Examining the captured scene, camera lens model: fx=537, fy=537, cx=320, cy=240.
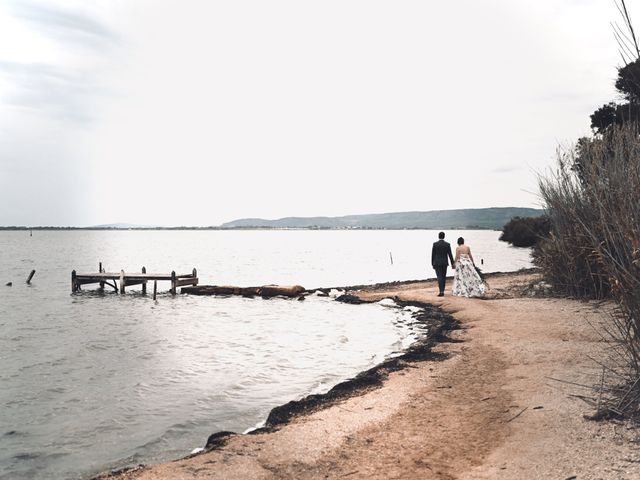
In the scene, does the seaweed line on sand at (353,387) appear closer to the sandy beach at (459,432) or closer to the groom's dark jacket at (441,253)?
the sandy beach at (459,432)

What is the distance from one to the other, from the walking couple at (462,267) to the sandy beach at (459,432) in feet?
27.4

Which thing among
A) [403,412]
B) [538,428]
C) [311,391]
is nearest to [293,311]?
[311,391]

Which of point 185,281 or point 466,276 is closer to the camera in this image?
point 466,276

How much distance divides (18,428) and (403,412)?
7076mm

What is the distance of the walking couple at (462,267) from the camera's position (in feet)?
65.6

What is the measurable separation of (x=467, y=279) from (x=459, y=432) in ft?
45.5

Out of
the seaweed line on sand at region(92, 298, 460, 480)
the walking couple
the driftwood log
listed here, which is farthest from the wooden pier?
the seaweed line on sand at region(92, 298, 460, 480)

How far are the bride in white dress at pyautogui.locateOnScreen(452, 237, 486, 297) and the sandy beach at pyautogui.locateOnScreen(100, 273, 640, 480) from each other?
835 cm

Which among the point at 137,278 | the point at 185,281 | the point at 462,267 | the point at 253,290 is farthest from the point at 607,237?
the point at 137,278

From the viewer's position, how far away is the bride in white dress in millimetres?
19969

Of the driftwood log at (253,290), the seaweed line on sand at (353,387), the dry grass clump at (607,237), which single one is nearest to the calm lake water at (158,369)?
the seaweed line on sand at (353,387)

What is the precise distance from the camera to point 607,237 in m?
9.28

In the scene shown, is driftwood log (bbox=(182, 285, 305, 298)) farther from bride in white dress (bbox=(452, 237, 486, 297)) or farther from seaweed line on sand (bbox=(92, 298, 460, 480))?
seaweed line on sand (bbox=(92, 298, 460, 480))

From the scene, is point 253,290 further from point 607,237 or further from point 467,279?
point 607,237
